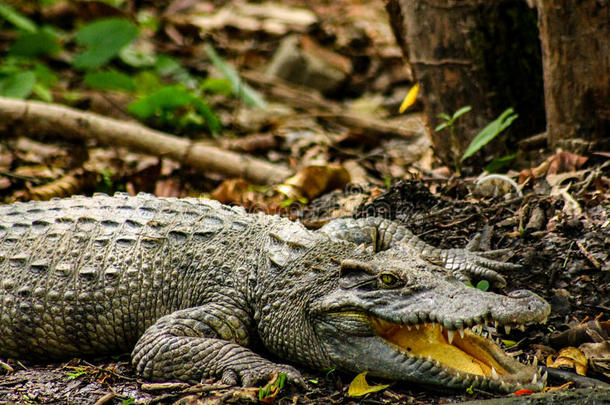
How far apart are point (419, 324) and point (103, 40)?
6.70m

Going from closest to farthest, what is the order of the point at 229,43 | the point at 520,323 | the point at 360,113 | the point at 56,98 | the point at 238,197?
1. the point at 520,323
2. the point at 238,197
3. the point at 56,98
4. the point at 360,113
5. the point at 229,43

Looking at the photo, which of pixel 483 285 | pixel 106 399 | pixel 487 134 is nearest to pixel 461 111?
pixel 487 134

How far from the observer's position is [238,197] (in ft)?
19.6

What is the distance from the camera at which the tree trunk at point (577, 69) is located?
15.2 feet

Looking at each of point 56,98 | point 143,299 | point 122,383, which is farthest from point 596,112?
point 56,98

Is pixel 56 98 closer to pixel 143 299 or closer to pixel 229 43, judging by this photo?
pixel 229 43

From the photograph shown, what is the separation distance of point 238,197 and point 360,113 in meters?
4.12

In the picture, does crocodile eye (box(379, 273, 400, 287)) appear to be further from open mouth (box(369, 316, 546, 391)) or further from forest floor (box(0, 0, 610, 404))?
forest floor (box(0, 0, 610, 404))

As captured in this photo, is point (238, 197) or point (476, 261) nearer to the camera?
point (476, 261)

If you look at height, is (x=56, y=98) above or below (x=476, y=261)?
above

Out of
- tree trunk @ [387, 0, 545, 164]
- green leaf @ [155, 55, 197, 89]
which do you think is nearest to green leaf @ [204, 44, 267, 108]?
green leaf @ [155, 55, 197, 89]

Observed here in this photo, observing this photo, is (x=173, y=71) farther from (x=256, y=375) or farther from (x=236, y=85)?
(x=256, y=375)

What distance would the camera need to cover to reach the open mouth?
123 inches

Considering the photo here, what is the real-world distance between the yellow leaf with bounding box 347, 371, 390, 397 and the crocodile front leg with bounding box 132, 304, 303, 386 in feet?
0.90
